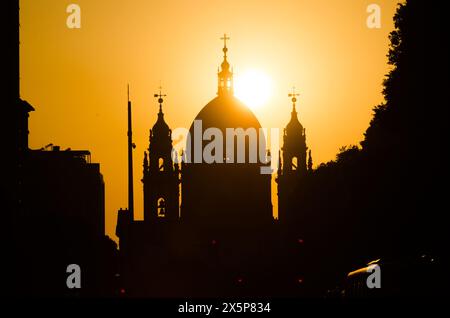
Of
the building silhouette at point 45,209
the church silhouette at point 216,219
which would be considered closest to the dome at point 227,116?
the church silhouette at point 216,219

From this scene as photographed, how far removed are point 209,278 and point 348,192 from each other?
57651 mm

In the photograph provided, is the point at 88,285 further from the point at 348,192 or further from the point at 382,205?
the point at 382,205

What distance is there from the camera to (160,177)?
116000 millimetres

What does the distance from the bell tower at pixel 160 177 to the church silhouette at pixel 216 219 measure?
0.07 m

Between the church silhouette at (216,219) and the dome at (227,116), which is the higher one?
the dome at (227,116)

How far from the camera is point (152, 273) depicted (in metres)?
125

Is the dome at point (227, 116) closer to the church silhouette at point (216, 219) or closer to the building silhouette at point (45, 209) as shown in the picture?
the church silhouette at point (216, 219)

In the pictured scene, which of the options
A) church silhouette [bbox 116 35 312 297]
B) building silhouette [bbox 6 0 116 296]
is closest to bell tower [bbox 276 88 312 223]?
church silhouette [bbox 116 35 312 297]

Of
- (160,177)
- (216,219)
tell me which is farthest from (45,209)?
(216,219)

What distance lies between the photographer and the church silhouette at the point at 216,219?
4574 inches

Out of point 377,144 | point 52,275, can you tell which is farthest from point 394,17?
point 52,275

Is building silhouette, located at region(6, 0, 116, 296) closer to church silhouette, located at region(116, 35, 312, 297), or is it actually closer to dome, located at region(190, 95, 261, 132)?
church silhouette, located at region(116, 35, 312, 297)

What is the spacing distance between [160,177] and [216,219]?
1417 centimetres
